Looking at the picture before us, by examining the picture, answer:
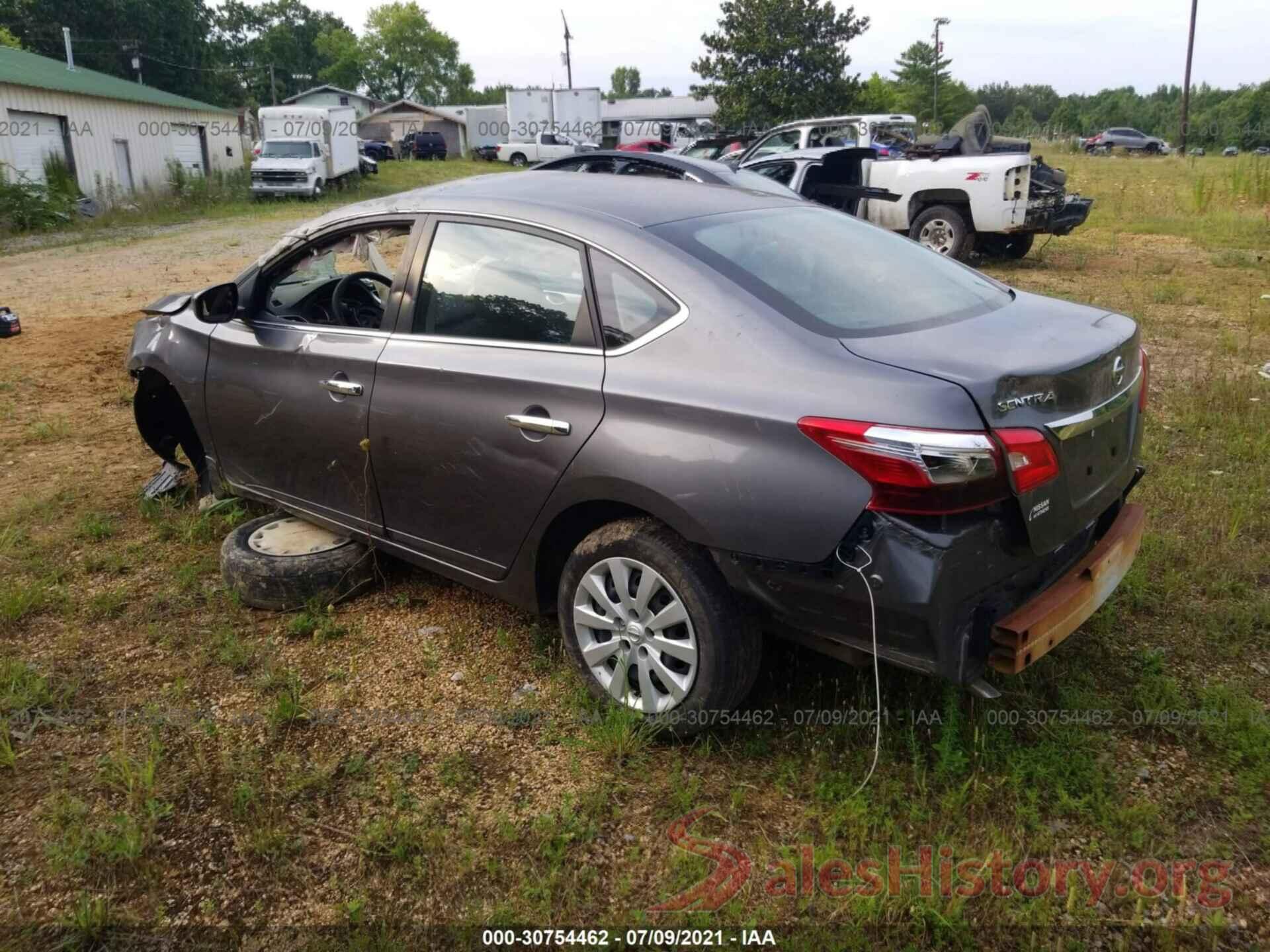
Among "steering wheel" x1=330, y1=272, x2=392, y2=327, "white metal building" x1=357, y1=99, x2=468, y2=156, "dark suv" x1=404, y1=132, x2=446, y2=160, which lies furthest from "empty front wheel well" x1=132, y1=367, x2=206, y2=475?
"white metal building" x1=357, y1=99, x2=468, y2=156

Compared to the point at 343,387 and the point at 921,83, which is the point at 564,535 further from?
the point at 921,83

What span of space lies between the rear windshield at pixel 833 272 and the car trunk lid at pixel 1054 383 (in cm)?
12

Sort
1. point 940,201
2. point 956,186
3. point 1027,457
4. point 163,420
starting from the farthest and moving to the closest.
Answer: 1. point 940,201
2. point 956,186
3. point 163,420
4. point 1027,457

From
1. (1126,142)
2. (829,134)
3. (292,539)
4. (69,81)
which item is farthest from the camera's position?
(1126,142)

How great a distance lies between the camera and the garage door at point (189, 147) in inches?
1128

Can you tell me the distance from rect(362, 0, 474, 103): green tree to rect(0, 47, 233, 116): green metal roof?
6701cm

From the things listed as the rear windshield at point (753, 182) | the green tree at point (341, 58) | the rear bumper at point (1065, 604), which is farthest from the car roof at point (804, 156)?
the green tree at point (341, 58)

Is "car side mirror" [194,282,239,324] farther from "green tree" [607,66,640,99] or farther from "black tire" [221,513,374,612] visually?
"green tree" [607,66,640,99]

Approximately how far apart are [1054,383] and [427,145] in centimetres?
5347

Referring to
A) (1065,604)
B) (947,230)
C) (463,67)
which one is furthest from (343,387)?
(463,67)

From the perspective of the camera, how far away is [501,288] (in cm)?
329

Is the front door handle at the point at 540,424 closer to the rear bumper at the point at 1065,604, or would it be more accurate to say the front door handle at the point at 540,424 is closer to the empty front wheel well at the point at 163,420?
the rear bumper at the point at 1065,604

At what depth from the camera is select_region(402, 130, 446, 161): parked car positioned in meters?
51.2

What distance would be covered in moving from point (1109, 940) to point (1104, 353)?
5.11ft
